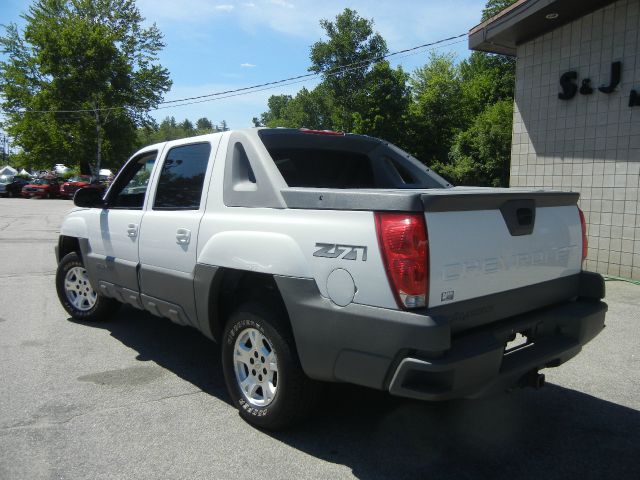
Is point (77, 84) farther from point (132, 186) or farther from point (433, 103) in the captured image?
point (132, 186)

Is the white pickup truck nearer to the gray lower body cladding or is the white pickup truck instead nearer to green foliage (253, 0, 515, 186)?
the gray lower body cladding

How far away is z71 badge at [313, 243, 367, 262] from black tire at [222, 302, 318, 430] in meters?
0.59

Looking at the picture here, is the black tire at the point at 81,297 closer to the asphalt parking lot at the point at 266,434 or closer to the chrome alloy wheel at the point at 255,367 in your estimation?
the asphalt parking lot at the point at 266,434

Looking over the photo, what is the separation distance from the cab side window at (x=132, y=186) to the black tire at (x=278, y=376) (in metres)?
2.09

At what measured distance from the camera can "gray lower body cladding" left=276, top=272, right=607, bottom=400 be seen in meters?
2.47

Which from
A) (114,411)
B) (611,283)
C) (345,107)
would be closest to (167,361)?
(114,411)

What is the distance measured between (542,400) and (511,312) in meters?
1.27

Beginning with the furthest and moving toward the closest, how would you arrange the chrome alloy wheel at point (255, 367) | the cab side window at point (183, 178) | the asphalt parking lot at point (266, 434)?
the cab side window at point (183, 178), the chrome alloy wheel at point (255, 367), the asphalt parking lot at point (266, 434)

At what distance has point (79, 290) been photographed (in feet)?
18.9

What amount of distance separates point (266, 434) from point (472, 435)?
4.21 feet

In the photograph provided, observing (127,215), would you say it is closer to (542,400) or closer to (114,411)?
(114,411)

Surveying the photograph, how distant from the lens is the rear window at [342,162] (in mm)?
3857

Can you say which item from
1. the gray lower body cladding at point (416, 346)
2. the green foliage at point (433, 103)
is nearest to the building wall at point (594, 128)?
the gray lower body cladding at point (416, 346)

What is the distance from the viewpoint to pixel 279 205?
3.17 metres
